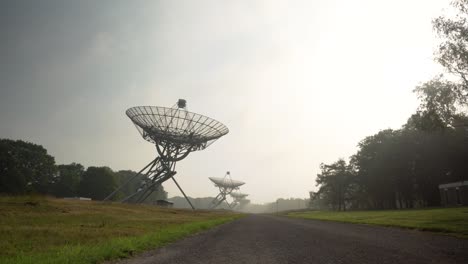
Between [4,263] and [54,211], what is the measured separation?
25.8 m

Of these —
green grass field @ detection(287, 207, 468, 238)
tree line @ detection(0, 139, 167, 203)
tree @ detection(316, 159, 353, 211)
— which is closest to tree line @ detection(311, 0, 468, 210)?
tree @ detection(316, 159, 353, 211)

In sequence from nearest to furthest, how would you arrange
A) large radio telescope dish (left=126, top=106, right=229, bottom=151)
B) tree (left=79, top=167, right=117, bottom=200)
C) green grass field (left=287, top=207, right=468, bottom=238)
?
green grass field (left=287, top=207, right=468, bottom=238) → large radio telescope dish (left=126, top=106, right=229, bottom=151) → tree (left=79, top=167, right=117, bottom=200)

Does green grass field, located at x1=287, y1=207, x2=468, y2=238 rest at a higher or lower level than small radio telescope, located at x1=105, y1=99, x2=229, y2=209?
lower

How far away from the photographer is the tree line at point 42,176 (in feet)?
290

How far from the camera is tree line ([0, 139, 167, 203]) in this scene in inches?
3474

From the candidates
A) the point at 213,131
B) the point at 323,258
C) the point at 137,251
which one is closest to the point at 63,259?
the point at 137,251

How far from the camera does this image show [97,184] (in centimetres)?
10419

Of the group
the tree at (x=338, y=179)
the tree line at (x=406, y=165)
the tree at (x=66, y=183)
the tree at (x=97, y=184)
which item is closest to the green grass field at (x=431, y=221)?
the tree line at (x=406, y=165)

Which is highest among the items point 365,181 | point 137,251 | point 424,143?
point 424,143

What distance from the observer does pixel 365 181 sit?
8212 cm

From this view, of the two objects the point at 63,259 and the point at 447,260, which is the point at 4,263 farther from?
the point at 447,260

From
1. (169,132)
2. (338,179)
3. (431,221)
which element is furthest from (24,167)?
(431,221)

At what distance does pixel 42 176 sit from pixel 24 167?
7.39 meters

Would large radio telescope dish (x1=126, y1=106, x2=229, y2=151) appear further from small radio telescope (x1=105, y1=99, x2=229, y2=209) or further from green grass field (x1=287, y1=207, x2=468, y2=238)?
green grass field (x1=287, y1=207, x2=468, y2=238)
